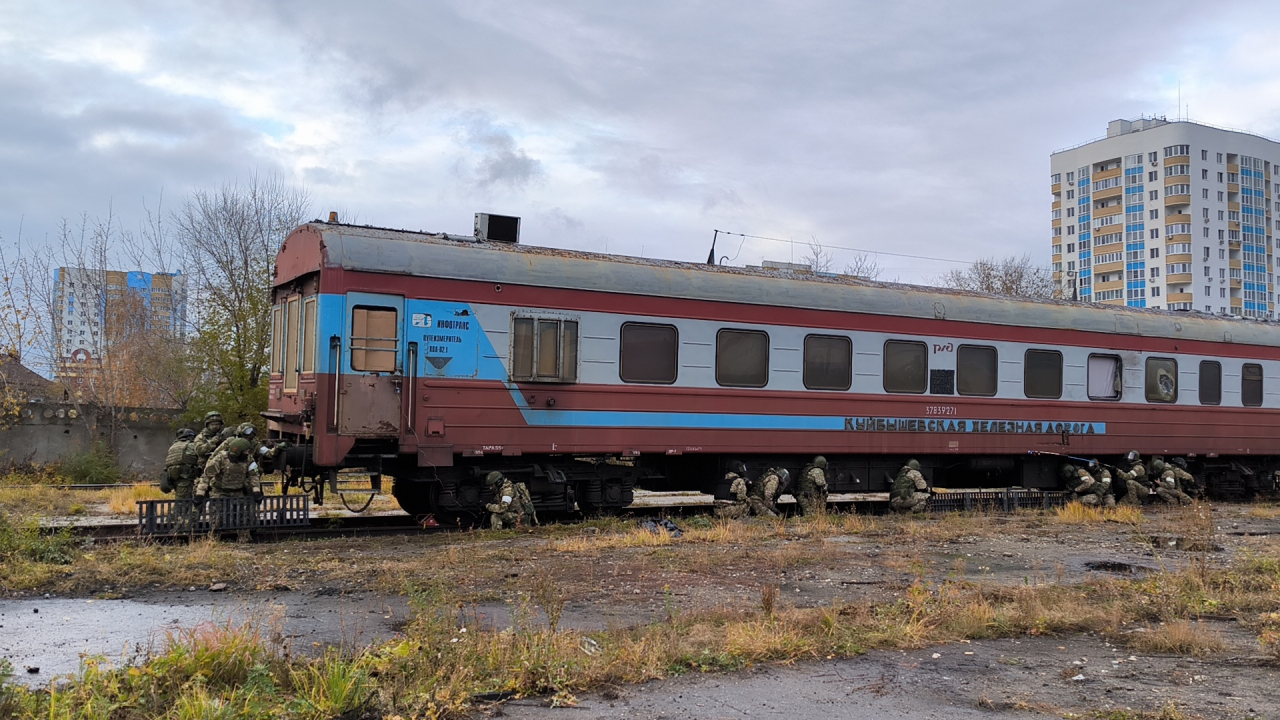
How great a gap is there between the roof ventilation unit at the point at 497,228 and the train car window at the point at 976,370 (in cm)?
706

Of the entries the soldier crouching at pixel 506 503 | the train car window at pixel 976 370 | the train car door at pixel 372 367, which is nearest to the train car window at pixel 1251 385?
the train car window at pixel 976 370

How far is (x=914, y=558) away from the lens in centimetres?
963

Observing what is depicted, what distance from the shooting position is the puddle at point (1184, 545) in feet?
34.4

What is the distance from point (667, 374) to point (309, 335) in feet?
14.6

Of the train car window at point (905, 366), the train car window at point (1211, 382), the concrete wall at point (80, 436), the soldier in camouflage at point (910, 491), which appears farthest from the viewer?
the concrete wall at point (80, 436)

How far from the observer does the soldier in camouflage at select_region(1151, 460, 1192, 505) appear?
1609 centimetres

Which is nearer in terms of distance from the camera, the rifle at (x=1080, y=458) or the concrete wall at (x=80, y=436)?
the rifle at (x=1080, y=458)

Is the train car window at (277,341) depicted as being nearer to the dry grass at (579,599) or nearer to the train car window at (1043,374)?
the dry grass at (579,599)

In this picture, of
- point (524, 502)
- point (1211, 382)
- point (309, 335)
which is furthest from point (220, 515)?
point (1211, 382)

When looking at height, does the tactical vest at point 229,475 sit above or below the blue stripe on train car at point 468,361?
below

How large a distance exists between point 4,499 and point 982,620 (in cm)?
1414

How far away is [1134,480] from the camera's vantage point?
16281mm

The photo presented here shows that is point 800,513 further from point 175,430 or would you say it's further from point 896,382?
point 175,430

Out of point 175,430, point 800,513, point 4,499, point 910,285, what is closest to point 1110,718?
point 800,513
